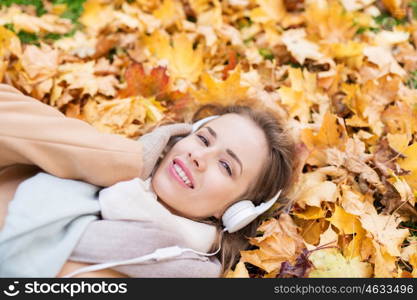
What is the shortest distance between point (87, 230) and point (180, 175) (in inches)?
15.1

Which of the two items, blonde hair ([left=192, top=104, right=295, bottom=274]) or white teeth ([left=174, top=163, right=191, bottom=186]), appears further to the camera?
blonde hair ([left=192, top=104, right=295, bottom=274])

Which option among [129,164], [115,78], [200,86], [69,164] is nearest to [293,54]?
[200,86]

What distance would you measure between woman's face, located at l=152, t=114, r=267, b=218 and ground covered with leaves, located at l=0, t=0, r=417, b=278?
0.69 ft

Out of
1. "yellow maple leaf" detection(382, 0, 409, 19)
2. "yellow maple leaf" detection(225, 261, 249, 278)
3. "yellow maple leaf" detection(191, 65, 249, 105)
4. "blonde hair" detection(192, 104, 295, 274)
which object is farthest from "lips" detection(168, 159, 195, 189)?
"yellow maple leaf" detection(382, 0, 409, 19)

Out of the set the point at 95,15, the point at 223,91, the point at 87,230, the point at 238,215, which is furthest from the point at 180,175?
the point at 95,15

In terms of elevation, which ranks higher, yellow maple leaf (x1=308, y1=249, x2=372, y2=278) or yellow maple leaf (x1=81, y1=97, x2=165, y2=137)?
yellow maple leaf (x1=81, y1=97, x2=165, y2=137)

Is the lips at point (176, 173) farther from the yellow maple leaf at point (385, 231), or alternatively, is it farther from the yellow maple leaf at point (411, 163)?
the yellow maple leaf at point (411, 163)

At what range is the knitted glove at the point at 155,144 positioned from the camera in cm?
185

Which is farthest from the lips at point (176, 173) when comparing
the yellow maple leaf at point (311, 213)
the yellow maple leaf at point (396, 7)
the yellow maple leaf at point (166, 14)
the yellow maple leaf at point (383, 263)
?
the yellow maple leaf at point (396, 7)

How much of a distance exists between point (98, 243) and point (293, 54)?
4.92ft

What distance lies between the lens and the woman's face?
1792 mm

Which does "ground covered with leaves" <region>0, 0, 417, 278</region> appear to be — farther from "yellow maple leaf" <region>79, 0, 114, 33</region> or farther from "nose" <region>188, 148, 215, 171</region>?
"nose" <region>188, 148, 215, 171</region>

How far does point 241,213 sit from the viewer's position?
185 centimetres

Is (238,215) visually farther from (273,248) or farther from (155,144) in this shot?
(155,144)
